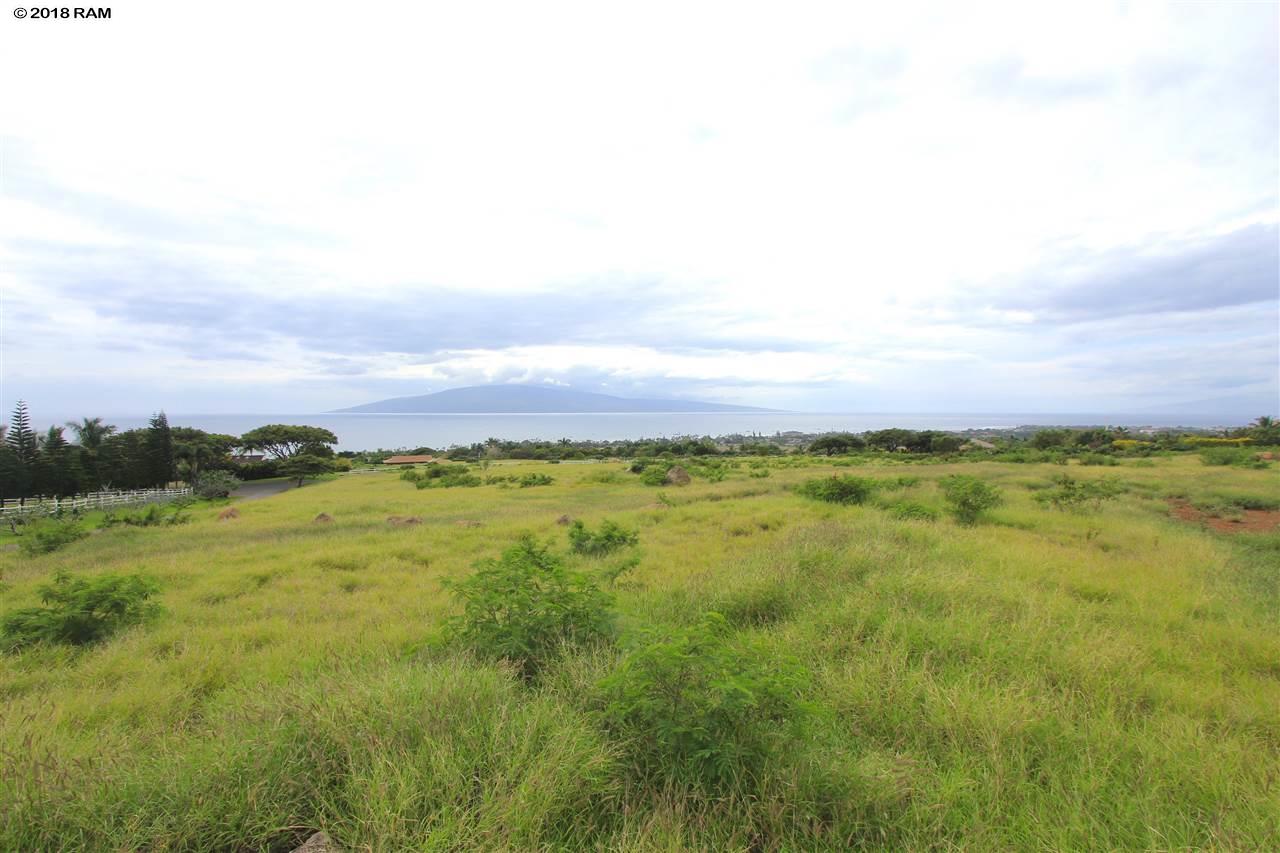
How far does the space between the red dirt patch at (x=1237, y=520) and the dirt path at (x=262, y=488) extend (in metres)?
49.3

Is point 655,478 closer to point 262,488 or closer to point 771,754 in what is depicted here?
point 771,754

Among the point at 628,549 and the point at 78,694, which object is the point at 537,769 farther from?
the point at 628,549

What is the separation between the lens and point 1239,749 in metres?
3.43

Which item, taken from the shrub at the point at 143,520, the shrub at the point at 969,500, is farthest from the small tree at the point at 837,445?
the shrub at the point at 143,520

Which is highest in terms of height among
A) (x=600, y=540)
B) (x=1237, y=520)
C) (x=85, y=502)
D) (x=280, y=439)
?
(x=280, y=439)

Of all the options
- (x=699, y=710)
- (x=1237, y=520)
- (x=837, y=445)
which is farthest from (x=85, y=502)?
(x=837, y=445)

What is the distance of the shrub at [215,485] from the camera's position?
3728 cm

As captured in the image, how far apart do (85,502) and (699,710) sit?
43657mm

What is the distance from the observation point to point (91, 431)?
156 ft

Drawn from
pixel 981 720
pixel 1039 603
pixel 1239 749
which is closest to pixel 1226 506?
pixel 1039 603

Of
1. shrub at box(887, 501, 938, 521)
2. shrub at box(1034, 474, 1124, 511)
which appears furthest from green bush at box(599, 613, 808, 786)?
shrub at box(1034, 474, 1124, 511)

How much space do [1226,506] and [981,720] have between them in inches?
736

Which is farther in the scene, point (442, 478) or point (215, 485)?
point (442, 478)

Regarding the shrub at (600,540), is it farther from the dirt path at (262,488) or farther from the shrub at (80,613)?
the dirt path at (262,488)
